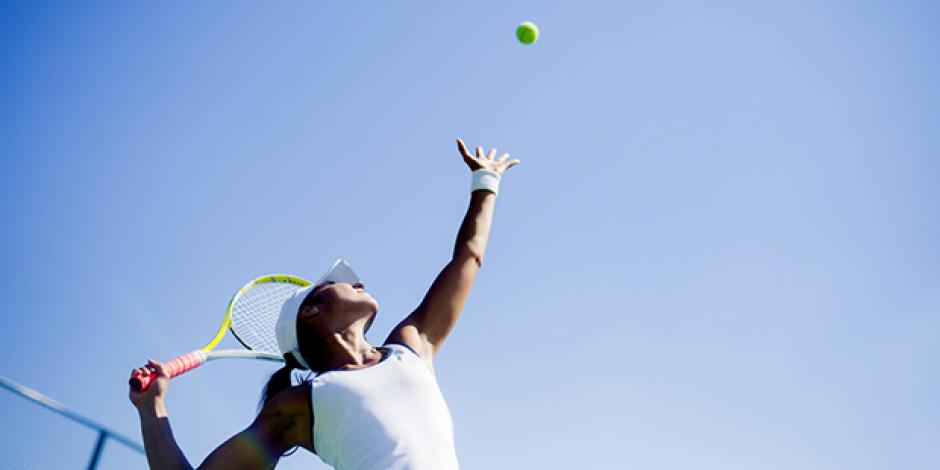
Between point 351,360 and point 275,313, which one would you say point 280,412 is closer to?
point 351,360

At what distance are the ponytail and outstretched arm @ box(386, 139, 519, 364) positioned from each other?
0.52 metres

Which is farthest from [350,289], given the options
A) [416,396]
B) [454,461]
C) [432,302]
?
[454,461]

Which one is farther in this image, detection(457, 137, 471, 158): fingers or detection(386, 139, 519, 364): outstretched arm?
detection(457, 137, 471, 158): fingers

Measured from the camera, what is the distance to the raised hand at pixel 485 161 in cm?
410

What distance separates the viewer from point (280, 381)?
11.2ft

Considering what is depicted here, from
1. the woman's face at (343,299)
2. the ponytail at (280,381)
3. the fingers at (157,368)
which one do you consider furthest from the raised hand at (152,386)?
the woman's face at (343,299)

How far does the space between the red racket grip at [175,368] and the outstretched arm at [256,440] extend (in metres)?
0.20

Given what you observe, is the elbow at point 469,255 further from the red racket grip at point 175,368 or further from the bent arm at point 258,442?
the red racket grip at point 175,368

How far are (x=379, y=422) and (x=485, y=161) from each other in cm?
183

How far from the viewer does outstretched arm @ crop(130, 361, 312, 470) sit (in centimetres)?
266

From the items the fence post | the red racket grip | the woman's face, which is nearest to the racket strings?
the red racket grip

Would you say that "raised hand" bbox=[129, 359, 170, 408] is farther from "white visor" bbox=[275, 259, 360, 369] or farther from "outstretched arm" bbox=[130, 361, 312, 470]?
"white visor" bbox=[275, 259, 360, 369]

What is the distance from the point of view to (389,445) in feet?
8.75

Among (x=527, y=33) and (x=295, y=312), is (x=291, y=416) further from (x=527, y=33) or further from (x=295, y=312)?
(x=527, y=33)
